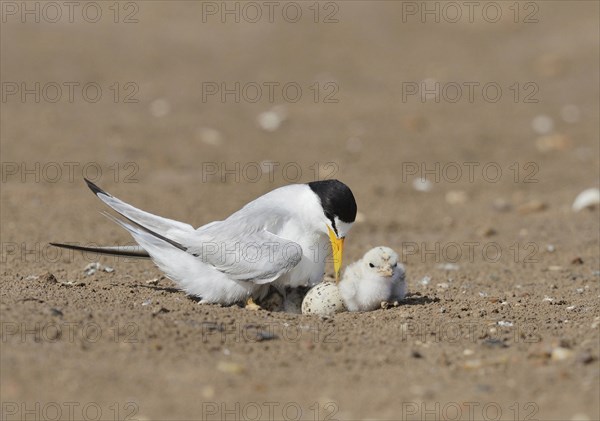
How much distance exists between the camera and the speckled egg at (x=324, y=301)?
5.88 meters

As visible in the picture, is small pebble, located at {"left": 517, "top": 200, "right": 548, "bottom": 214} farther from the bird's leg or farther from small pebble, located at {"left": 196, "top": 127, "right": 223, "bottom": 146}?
the bird's leg

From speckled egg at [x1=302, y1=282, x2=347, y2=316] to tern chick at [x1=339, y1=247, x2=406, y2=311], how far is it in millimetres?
46

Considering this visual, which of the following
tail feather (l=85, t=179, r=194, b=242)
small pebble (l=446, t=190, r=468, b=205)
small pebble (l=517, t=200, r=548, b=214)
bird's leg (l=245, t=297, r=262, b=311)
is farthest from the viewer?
small pebble (l=446, t=190, r=468, b=205)

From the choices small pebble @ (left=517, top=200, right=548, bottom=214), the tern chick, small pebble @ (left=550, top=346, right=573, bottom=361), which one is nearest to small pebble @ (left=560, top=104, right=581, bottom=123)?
small pebble @ (left=517, top=200, right=548, bottom=214)

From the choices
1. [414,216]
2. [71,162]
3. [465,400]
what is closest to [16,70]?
[71,162]

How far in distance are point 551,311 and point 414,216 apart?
3.74m

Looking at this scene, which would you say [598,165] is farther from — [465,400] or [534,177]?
[465,400]

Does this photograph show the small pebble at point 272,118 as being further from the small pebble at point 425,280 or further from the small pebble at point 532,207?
the small pebble at point 425,280

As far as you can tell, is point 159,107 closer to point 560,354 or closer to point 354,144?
point 354,144

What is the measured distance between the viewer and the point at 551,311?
5.94 metres

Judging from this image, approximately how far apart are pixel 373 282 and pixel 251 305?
76 cm

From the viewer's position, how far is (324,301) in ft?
19.3

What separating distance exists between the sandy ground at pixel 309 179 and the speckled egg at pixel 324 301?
0.15 meters

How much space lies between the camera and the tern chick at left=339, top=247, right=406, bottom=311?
5.86m
